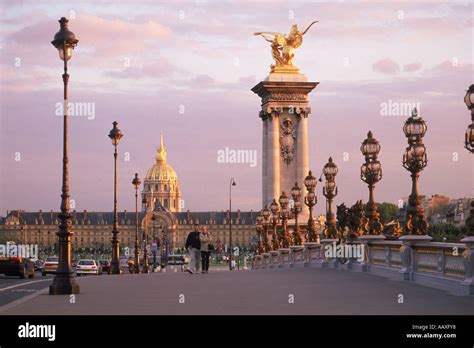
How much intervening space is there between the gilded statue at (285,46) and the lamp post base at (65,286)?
176 feet

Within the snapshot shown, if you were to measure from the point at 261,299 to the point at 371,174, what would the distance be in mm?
14623

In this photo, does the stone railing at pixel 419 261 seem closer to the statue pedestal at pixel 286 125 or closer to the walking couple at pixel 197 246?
the walking couple at pixel 197 246

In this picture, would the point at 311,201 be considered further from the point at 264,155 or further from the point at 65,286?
the point at 264,155

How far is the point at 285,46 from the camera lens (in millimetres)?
81312

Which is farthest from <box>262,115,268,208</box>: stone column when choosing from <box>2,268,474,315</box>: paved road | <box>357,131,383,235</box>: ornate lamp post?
<box>2,268,474,315</box>: paved road

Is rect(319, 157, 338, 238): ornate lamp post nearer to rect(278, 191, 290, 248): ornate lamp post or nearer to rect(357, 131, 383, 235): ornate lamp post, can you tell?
rect(357, 131, 383, 235): ornate lamp post

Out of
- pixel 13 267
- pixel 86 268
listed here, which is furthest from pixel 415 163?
pixel 86 268

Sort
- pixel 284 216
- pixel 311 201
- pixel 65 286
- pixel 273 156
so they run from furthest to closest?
pixel 273 156
pixel 284 216
pixel 311 201
pixel 65 286

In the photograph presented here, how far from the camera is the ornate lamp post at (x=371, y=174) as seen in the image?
120 feet

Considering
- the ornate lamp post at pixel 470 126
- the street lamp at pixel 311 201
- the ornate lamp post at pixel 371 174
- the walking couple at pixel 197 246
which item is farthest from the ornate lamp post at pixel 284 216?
the ornate lamp post at pixel 470 126

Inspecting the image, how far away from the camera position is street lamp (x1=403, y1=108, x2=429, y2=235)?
28.8 m

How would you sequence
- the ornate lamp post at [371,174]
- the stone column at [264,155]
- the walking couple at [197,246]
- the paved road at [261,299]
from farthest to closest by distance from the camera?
the stone column at [264,155], the walking couple at [197,246], the ornate lamp post at [371,174], the paved road at [261,299]
